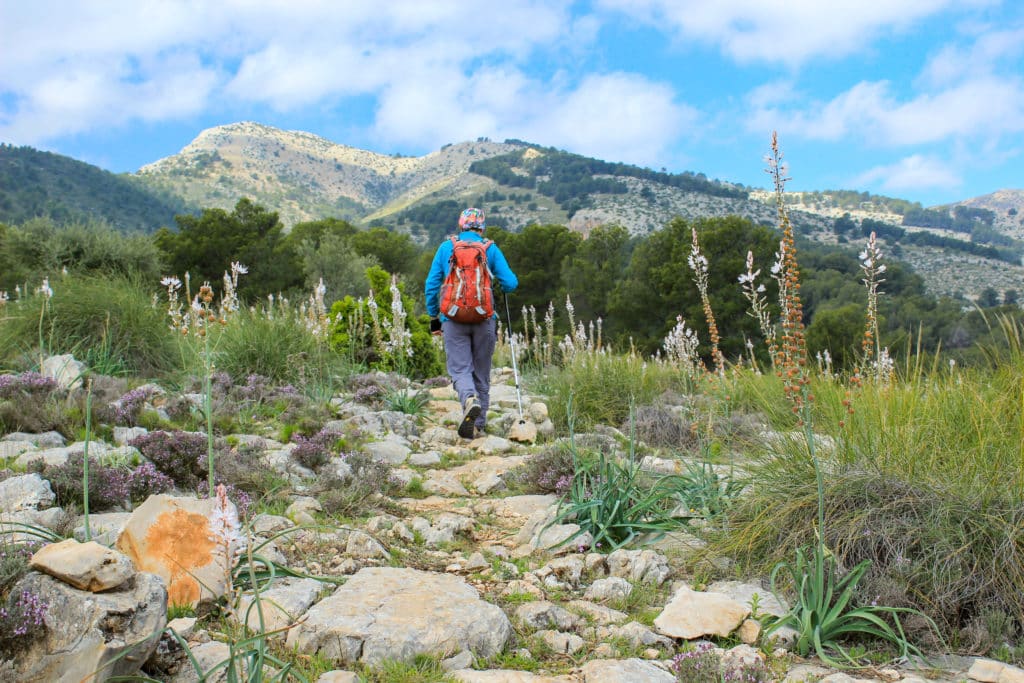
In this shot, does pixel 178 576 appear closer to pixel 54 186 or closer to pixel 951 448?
pixel 951 448

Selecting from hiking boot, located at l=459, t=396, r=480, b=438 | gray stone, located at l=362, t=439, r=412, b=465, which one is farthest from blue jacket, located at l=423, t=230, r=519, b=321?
gray stone, located at l=362, t=439, r=412, b=465

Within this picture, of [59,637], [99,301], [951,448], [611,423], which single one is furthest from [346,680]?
[99,301]

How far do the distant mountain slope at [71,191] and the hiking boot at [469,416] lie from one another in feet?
250

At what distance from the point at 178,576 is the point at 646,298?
37.4 meters

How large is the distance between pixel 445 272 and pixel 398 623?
207 inches

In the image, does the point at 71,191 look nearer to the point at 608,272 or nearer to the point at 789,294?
the point at 608,272


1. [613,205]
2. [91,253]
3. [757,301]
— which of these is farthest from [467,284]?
[613,205]

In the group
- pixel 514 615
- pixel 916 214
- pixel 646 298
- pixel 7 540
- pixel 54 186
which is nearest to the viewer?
pixel 7 540

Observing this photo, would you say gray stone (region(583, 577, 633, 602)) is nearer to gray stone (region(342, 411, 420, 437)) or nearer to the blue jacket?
gray stone (region(342, 411, 420, 437))

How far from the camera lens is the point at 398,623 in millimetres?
2807

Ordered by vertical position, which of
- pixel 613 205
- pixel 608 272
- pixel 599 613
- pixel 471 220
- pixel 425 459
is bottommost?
pixel 599 613

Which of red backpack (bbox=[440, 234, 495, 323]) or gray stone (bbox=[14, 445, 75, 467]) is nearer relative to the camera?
gray stone (bbox=[14, 445, 75, 467])

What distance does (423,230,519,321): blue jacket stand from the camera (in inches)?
298

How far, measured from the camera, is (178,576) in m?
2.97
